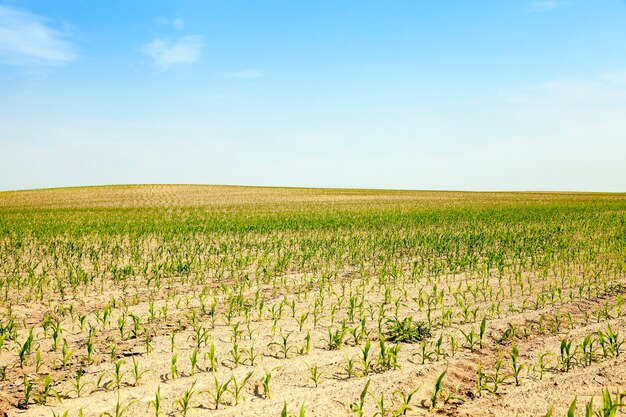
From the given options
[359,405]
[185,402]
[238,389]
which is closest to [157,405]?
[185,402]

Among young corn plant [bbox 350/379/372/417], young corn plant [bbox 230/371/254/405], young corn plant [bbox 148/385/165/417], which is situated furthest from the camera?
young corn plant [bbox 230/371/254/405]

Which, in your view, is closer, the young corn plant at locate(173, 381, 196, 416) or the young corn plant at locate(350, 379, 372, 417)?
the young corn plant at locate(350, 379, 372, 417)

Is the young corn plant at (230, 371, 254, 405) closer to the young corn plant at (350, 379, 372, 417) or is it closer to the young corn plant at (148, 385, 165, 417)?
the young corn plant at (148, 385, 165, 417)

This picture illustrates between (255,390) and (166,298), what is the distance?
449 cm

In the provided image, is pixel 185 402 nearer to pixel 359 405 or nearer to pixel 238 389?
pixel 238 389

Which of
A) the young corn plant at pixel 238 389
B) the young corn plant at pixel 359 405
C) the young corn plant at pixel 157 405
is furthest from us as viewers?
the young corn plant at pixel 238 389

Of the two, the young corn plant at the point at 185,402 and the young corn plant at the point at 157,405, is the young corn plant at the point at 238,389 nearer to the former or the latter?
the young corn plant at the point at 185,402

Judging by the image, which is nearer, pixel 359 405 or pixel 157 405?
pixel 157 405

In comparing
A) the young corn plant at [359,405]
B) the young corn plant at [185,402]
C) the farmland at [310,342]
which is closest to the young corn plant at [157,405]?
the farmland at [310,342]

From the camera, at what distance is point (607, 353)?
221 inches

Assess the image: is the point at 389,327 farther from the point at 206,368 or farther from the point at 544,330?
the point at 206,368

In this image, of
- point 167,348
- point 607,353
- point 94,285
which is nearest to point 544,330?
point 607,353

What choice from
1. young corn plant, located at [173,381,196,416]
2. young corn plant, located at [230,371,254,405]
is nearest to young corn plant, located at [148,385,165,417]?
young corn plant, located at [173,381,196,416]

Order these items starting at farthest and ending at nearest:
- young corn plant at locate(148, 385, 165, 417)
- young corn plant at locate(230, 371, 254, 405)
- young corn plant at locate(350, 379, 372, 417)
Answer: young corn plant at locate(230, 371, 254, 405)
young corn plant at locate(148, 385, 165, 417)
young corn plant at locate(350, 379, 372, 417)
